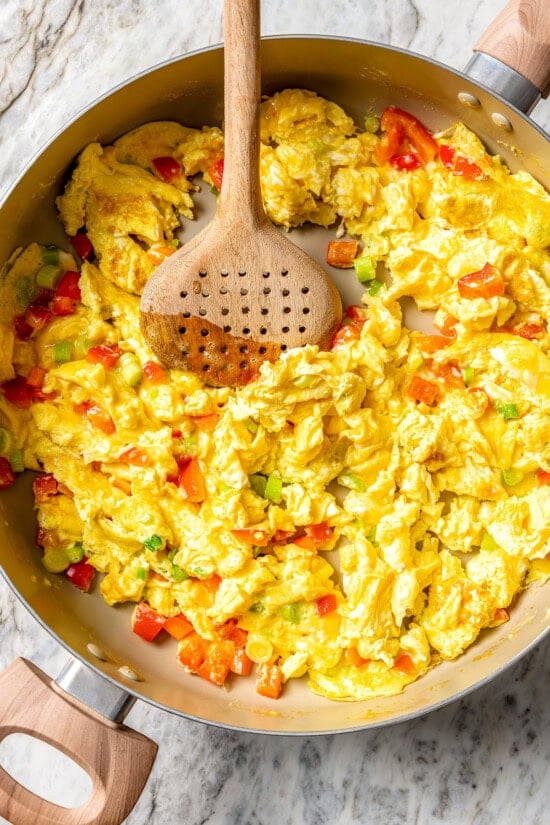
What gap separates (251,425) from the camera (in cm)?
362

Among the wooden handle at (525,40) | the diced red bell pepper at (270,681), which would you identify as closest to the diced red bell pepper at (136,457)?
the diced red bell pepper at (270,681)

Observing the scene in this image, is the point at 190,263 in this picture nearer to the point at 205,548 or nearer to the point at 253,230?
the point at 253,230

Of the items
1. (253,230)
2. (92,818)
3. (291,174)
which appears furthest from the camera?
(291,174)

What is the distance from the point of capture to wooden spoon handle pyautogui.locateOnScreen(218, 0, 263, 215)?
317cm

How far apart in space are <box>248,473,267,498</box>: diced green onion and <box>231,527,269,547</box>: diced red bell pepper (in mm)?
178

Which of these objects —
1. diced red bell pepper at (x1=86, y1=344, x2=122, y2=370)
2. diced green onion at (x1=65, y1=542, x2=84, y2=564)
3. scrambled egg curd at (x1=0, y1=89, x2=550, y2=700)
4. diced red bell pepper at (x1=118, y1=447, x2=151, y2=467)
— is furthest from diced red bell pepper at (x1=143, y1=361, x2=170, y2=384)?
diced green onion at (x1=65, y1=542, x2=84, y2=564)

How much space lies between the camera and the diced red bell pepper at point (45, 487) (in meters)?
3.69

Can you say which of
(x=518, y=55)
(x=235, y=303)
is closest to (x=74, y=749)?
(x=235, y=303)

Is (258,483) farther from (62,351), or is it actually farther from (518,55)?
(518,55)

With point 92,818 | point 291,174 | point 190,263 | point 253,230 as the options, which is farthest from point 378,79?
point 92,818

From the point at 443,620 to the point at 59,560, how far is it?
1.63 metres

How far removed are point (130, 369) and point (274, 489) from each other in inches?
31.2

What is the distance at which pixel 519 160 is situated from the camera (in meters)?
3.73

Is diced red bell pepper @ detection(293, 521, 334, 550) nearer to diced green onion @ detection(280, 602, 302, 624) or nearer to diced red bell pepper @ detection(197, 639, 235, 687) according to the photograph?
diced green onion @ detection(280, 602, 302, 624)
